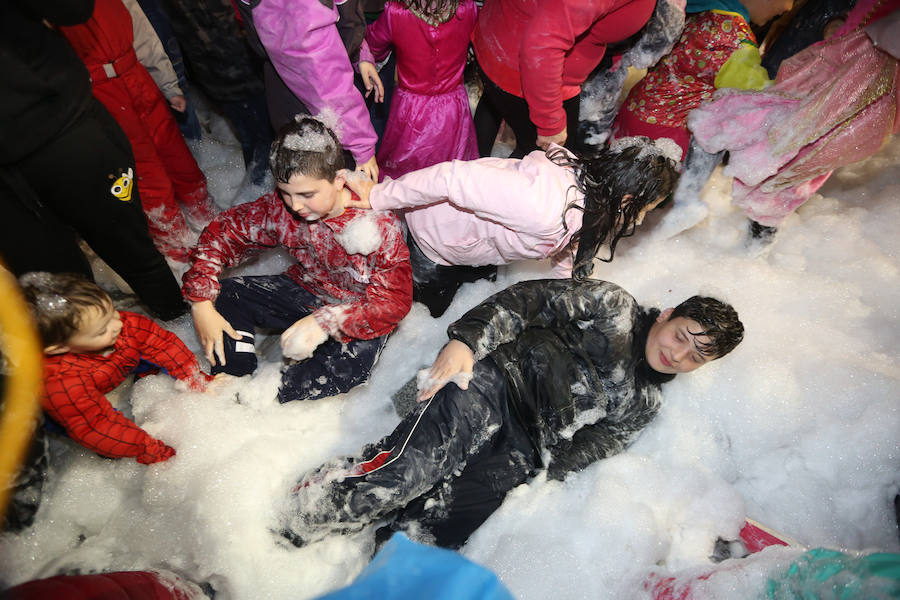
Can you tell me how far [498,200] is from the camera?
4.57 feet

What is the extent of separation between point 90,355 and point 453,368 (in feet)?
3.08

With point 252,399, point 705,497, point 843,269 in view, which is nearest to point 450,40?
point 252,399

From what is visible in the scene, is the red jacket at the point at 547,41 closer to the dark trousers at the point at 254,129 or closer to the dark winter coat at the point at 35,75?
the dark trousers at the point at 254,129

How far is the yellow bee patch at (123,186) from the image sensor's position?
1.37 m

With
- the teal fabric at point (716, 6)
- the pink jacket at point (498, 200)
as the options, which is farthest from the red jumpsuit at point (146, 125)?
the teal fabric at point (716, 6)

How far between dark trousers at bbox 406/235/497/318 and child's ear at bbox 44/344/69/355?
0.98 m

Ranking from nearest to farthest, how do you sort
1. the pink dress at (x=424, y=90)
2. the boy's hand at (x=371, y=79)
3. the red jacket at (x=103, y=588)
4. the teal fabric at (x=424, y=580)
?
the teal fabric at (x=424, y=580), the red jacket at (x=103, y=588), the pink dress at (x=424, y=90), the boy's hand at (x=371, y=79)

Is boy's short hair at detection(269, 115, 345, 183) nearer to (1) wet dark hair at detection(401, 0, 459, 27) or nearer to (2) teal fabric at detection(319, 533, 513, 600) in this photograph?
(1) wet dark hair at detection(401, 0, 459, 27)

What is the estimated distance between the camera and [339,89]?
1492mm

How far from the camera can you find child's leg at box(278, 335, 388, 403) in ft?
5.37

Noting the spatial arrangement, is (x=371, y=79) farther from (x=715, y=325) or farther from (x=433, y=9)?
(x=715, y=325)

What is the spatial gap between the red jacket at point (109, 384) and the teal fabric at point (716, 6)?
197 centimetres

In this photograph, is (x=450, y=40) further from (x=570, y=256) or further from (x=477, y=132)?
(x=570, y=256)

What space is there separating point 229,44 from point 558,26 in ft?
→ 3.54
